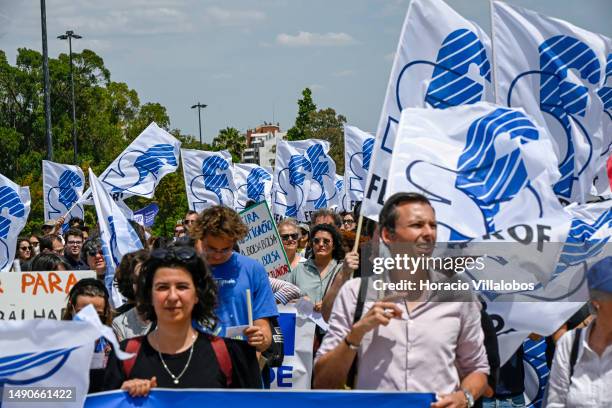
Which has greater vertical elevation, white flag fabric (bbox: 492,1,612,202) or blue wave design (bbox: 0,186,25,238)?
white flag fabric (bbox: 492,1,612,202)

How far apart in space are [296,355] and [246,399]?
309 cm

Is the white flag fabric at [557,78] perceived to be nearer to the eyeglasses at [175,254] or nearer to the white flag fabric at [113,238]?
the white flag fabric at [113,238]

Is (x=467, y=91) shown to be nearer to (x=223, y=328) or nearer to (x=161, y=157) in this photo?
(x=223, y=328)

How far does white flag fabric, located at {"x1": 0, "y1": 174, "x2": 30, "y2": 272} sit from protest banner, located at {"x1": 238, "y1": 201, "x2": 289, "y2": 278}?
3023 millimetres

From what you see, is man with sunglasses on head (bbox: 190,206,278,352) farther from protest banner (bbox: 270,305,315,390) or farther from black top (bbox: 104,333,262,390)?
protest banner (bbox: 270,305,315,390)

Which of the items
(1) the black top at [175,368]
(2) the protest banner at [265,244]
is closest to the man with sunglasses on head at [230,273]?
(1) the black top at [175,368]

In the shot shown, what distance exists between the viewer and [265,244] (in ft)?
29.8

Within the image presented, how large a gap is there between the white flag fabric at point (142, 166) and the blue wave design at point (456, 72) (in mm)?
9165

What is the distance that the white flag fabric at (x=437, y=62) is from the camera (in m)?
6.22

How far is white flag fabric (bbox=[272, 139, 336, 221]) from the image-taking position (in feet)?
70.9

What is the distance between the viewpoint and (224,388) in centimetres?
420

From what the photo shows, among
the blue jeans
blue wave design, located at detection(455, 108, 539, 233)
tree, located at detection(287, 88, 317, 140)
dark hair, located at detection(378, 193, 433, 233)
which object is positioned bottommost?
the blue jeans

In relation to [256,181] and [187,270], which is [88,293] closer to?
[187,270]

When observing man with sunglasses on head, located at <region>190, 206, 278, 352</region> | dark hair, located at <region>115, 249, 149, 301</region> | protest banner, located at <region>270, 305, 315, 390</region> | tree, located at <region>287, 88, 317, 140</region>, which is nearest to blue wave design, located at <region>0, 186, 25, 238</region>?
protest banner, located at <region>270, 305, 315, 390</region>
